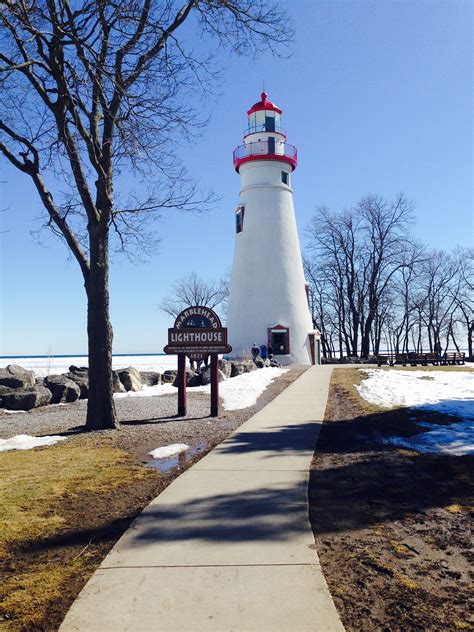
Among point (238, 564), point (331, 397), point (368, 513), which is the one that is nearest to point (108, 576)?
point (238, 564)

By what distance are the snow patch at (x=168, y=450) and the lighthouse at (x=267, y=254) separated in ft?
76.9

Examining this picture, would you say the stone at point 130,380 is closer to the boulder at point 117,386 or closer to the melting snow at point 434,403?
the boulder at point 117,386

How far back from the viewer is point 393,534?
438 cm

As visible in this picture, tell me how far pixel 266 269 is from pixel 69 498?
28.0 meters

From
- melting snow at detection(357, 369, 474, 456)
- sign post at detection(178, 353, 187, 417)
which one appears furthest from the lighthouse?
sign post at detection(178, 353, 187, 417)

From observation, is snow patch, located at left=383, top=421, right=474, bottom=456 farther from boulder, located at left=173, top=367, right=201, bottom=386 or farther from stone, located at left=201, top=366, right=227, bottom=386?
boulder, located at left=173, top=367, right=201, bottom=386

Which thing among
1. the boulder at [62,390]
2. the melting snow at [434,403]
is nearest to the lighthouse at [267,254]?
the melting snow at [434,403]

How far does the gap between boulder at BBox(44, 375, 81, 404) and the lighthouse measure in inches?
688

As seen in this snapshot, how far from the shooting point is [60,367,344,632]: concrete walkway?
118 inches

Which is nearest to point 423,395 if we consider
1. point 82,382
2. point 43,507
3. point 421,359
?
point 82,382

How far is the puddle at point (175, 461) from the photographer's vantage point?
7168 mm

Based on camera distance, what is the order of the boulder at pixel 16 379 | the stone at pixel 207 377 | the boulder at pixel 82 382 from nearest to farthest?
the boulder at pixel 16 379 < the boulder at pixel 82 382 < the stone at pixel 207 377

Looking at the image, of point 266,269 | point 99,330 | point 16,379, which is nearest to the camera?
point 99,330

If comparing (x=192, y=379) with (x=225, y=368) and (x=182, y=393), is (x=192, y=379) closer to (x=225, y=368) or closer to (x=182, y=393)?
(x=225, y=368)
